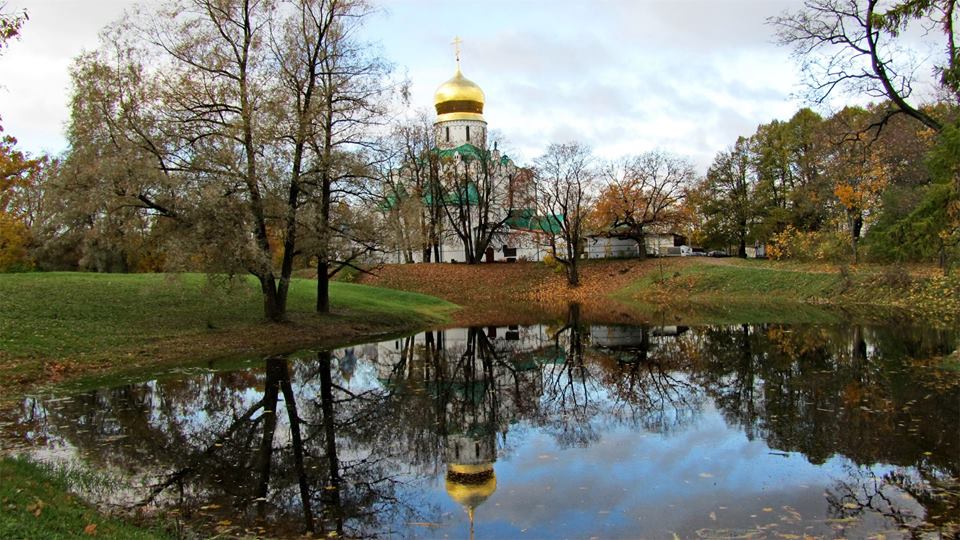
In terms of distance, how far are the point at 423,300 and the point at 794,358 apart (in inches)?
951

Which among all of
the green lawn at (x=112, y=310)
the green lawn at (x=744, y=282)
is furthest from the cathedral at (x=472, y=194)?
the green lawn at (x=112, y=310)

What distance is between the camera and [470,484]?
303 inches

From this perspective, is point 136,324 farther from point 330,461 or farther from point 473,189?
point 473,189

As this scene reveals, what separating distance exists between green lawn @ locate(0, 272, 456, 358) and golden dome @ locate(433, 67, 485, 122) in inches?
1396

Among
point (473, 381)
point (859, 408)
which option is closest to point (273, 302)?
point (473, 381)

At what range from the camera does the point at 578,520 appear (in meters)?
6.51

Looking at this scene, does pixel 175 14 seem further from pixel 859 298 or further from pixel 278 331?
pixel 859 298

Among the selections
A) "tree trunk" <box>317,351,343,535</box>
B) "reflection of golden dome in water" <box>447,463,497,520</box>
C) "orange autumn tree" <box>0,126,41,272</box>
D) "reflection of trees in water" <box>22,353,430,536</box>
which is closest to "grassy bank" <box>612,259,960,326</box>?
"tree trunk" <box>317,351,343,535</box>

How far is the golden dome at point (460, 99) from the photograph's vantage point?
5922 centimetres

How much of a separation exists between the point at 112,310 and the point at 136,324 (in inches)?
56.5

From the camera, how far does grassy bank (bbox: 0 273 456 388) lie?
1539 cm

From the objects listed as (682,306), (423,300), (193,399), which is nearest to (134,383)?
(193,399)

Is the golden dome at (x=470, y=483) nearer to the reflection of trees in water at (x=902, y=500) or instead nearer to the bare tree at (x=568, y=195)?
the reflection of trees in water at (x=902, y=500)

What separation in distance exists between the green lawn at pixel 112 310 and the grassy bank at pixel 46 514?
9.77 m
